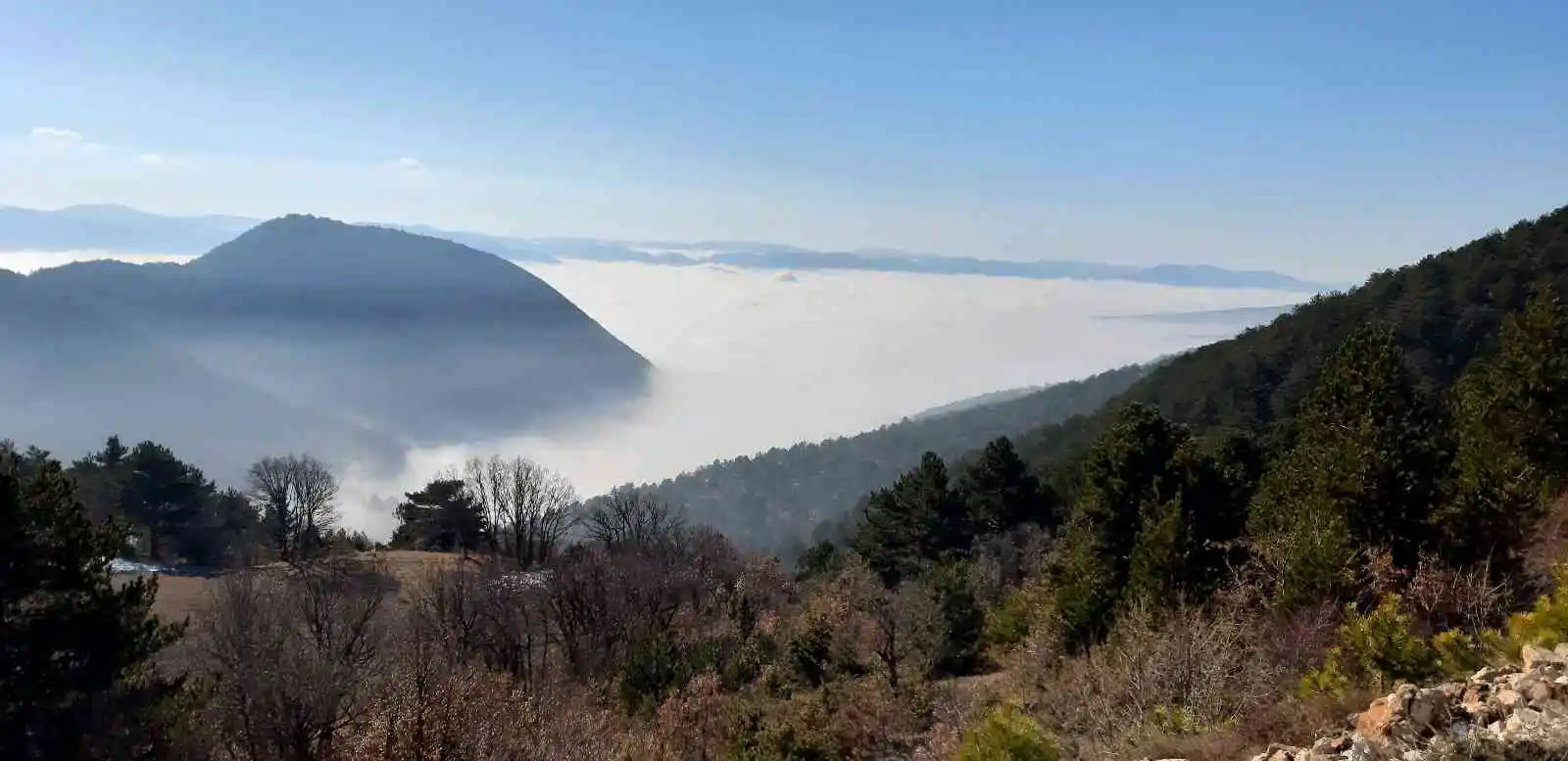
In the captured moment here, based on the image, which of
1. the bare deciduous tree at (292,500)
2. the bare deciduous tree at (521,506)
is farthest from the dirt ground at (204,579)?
the bare deciduous tree at (292,500)

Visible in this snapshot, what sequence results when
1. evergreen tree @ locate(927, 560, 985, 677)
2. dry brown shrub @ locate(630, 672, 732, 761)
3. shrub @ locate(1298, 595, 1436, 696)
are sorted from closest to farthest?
shrub @ locate(1298, 595, 1436, 696), dry brown shrub @ locate(630, 672, 732, 761), evergreen tree @ locate(927, 560, 985, 677)

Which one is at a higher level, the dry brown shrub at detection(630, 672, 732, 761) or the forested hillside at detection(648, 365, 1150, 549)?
the dry brown shrub at detection(630, 672, 732, 761)

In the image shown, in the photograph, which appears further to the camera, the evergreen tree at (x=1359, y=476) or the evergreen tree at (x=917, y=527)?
the evergreen tree at (x=917, y=527)

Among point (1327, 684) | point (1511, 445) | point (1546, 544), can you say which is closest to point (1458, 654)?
point (1327, 684)

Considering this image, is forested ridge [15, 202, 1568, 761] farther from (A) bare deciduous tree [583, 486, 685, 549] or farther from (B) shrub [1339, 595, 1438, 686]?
(A) bare deciduous tree [583, 486, 685, 549]

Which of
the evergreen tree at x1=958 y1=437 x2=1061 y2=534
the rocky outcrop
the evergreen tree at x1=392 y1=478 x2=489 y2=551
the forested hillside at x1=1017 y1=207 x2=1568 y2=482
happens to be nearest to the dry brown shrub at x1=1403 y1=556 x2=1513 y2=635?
the rocky outcrop

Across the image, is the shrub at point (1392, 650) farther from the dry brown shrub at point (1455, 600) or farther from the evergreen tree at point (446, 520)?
the evergreen tree at point (446, 520)

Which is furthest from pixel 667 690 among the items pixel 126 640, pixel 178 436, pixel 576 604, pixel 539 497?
pixel 178 436
